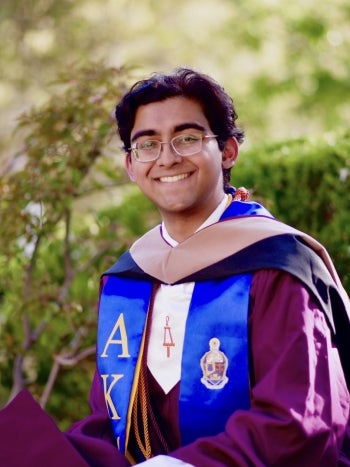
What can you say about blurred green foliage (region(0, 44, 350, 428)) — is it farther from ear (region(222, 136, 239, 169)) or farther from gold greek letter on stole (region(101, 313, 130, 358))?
gold greek letter on stole (region(101, 313, 130, 358))

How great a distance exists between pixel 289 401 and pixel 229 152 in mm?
1053

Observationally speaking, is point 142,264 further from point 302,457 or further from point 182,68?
point 302,457

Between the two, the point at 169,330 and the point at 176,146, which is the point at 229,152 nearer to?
the point at 176,146

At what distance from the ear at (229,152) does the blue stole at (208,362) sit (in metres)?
0.51

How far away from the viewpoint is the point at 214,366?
296 cm

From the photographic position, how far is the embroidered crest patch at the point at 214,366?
9.64 ft

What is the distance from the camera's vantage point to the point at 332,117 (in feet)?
49.6

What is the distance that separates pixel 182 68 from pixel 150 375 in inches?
43.0

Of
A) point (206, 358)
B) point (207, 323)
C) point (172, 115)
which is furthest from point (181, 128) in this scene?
point (206, 358)

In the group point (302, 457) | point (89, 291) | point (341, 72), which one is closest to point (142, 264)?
point (302, 457)

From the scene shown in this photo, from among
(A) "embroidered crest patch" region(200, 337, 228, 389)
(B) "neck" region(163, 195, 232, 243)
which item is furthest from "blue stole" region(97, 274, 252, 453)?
(B) "neck" region(163, 195, 232, 243)

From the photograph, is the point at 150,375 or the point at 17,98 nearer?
the point at 150,375

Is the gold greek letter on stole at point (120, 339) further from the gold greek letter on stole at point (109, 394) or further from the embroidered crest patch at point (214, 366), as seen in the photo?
the embroidered crest patch at point (214, 366)

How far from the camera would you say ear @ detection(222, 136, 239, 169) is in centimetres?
332
